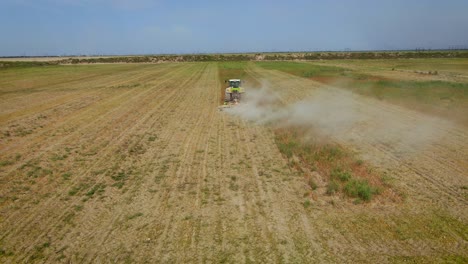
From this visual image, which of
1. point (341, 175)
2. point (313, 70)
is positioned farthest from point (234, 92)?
point (313, 70)

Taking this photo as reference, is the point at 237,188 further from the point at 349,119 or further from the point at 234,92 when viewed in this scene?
the point at 234,92

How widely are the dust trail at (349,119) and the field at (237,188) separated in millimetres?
153

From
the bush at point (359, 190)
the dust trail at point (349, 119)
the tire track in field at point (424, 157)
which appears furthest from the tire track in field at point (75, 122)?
the tire track in field at point (424, 157)

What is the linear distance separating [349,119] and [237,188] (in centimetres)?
1186

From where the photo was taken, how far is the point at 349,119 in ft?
66.2

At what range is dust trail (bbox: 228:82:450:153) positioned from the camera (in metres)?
15.9

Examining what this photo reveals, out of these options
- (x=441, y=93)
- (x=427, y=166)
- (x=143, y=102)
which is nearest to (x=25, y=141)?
(x=143, y=102)

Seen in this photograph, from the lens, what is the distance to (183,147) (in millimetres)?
15016

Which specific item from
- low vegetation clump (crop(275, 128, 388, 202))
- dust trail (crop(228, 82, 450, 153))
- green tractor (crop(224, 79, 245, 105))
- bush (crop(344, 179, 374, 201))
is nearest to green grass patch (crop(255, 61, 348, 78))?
dust trail (crop(228, 82, 450, 153))

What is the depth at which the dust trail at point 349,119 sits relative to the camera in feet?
52.3

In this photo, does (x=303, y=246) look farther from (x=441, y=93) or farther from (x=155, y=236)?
(x=441, y=93)

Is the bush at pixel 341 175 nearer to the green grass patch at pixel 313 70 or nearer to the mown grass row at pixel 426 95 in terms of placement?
the mown grass row at pixel 426 95

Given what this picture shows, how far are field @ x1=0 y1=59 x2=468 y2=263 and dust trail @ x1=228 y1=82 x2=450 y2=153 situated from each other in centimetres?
15

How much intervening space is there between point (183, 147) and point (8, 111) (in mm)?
16860
